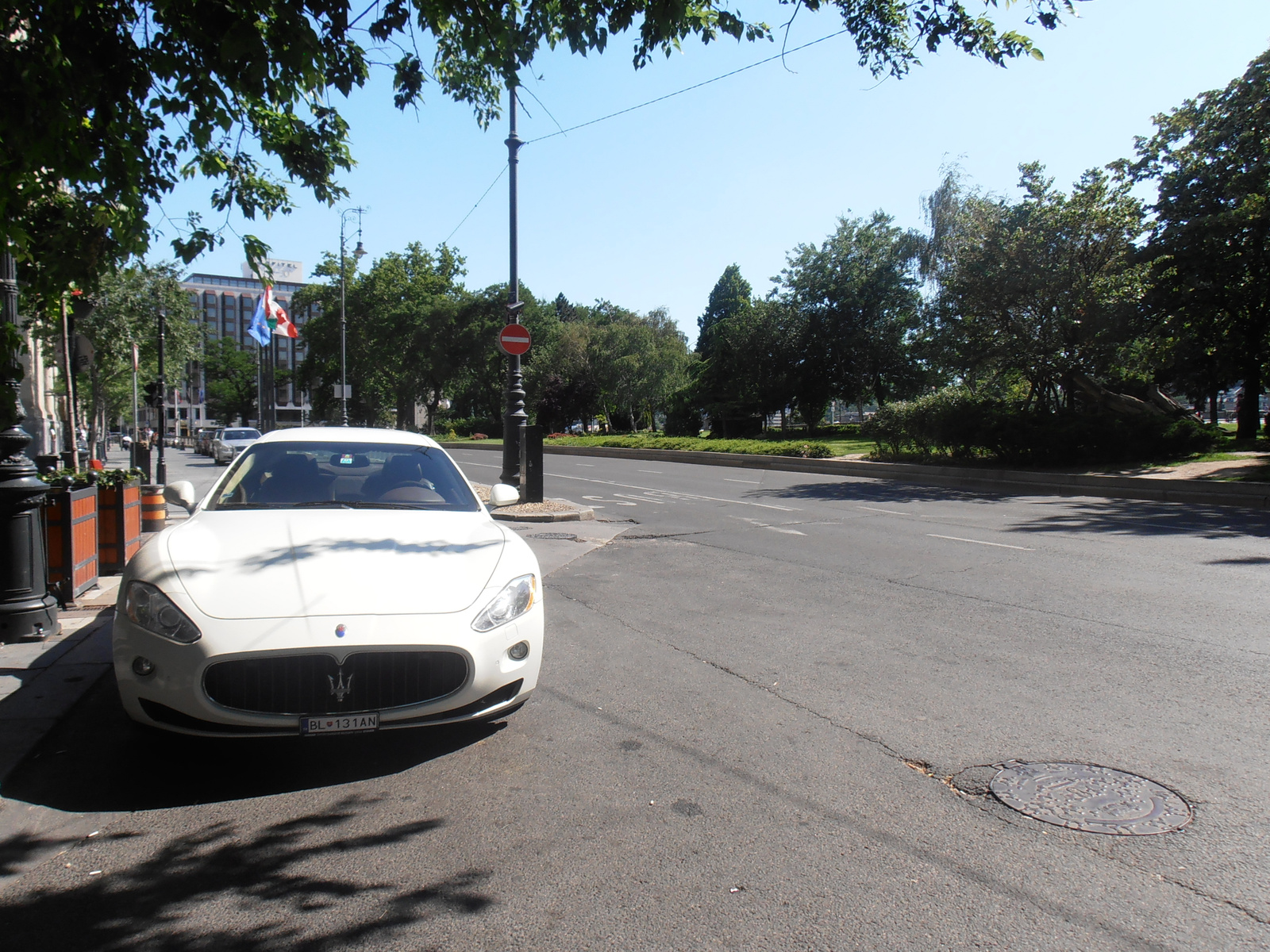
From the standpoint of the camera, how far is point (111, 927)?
8.85 feet

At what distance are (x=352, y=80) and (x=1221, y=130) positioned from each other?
23755 millimetres

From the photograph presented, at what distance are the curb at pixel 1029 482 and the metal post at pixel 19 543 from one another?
16.7 m

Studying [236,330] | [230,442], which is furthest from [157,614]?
[236,330]

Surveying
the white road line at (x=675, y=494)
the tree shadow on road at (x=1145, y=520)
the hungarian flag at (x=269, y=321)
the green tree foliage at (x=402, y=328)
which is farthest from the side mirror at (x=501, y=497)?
the green tree foliage at (x=402, y=328)

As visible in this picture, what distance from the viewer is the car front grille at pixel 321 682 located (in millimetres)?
3605

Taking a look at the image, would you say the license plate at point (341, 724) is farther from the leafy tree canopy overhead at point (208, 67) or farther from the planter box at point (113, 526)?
the planter box at point (113, 526)

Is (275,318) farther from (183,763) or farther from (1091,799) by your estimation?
(1091,799)

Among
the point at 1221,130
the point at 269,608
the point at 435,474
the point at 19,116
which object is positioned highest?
the point at 1221,130

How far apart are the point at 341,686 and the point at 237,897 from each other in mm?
948

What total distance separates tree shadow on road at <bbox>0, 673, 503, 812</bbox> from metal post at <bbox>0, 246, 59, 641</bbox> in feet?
5.88

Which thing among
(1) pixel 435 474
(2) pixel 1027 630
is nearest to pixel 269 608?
(1) pixel 435 474

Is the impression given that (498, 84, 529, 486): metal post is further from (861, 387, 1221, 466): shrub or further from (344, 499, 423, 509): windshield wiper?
(861, 387, 1221, 466): shrub

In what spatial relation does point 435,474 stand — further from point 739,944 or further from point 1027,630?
point 1027,630

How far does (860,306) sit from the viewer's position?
127ft
